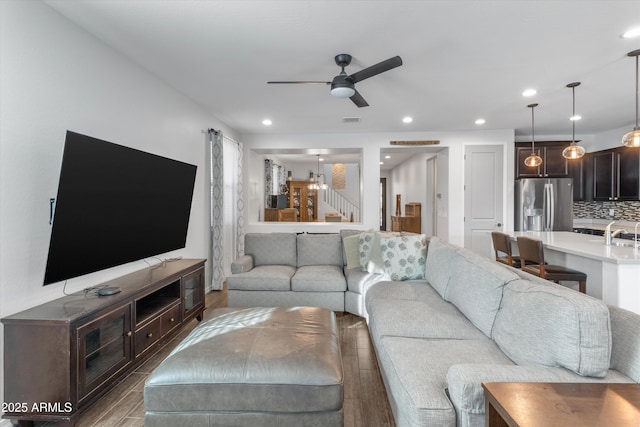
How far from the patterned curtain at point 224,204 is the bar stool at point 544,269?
3.89 metres

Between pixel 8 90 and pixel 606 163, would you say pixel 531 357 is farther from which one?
pixel 606 163

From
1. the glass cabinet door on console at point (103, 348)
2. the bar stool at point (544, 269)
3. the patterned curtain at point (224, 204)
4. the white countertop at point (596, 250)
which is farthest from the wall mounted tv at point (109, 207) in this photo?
the white countertop at point (596, 250)

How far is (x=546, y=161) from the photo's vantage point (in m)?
5.75

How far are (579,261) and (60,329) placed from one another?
14.7 ft

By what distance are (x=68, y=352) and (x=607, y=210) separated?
316 inches

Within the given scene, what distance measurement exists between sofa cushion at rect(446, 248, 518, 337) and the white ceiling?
1760 millimetres

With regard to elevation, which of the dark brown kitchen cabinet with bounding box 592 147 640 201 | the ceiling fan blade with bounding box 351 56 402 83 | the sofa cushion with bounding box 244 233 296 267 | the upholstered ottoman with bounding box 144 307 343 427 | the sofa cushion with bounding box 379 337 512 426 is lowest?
the upholstered ottoman with bounding box 144 307 343 427

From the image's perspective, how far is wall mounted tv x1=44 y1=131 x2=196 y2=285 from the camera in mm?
1859

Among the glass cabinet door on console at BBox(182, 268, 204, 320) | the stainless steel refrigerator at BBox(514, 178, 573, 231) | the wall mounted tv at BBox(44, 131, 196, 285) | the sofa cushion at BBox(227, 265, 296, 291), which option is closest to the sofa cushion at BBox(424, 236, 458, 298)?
the sofa cushion at BBox(227, 265, 296, 291)

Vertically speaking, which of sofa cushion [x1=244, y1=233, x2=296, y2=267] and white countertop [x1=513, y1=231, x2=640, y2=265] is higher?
white countertop [x1=513, y1=231, x2=640, y2=265]

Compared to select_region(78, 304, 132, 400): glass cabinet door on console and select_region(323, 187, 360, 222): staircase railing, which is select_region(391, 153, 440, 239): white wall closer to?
select_region(323, 187, 360, 222): staircase railing

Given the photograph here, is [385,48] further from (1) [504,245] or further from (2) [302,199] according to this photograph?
(2) [302,199]

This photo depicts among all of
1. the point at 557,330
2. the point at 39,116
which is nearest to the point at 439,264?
the point at 557,330

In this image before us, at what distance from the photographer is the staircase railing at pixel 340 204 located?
10.7 m
